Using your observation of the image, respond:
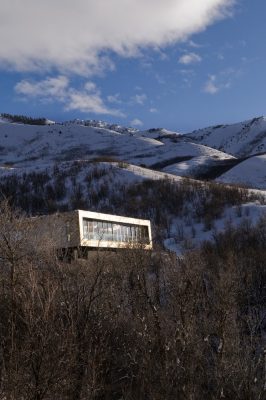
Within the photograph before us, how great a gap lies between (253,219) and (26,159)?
114 metres

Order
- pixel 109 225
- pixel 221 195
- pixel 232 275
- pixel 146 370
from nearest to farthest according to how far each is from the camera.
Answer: pixel 146 370 → pixel 232 275 → pixel 109 225 → pixel 221 195

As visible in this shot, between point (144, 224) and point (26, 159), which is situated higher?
point (26, 159)

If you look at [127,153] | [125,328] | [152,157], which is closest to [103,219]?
[125,328]

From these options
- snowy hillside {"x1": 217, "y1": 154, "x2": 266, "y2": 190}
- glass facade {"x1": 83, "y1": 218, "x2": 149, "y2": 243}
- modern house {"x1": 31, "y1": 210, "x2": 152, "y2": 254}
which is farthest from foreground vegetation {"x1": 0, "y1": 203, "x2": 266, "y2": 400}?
snowy hillside {"x1": 217, "y1": 154, "x2": 266, "y2": 190}

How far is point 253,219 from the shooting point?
7981 cm

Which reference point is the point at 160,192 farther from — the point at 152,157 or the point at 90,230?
the point at 152,157

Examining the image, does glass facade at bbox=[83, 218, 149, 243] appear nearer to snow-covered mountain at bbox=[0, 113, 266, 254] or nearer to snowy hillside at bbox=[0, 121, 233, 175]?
snow-covered mountain at bbox=[0, 113, 266, 254]

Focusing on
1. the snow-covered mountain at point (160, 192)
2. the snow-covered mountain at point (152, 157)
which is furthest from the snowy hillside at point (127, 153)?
the snow-covered mountain at point (160, 192)

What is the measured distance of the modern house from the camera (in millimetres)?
53469

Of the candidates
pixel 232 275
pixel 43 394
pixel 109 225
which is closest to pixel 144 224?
pixel 109 225

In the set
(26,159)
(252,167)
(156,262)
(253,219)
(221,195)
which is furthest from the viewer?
(26,159)

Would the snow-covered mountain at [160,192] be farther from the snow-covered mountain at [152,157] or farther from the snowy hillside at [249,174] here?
the snow-covered mountain at [152,157]

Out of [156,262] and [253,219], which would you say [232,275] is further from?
[253,219]

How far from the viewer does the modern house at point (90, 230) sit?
5347 centimetres
